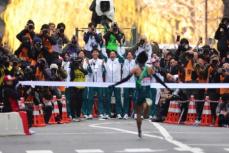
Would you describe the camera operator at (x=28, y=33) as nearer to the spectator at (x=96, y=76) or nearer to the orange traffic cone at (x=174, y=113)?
the spectator at (x=96, y=76)

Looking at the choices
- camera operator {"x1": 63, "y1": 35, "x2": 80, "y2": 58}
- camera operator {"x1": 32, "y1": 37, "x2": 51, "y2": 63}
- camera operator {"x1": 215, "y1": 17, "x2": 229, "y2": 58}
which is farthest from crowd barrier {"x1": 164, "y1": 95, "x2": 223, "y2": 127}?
camera operator {"x1": 63, "y1": 35, "x2": 80, "y2": 58}

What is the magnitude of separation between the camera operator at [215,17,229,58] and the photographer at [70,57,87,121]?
4.58 m

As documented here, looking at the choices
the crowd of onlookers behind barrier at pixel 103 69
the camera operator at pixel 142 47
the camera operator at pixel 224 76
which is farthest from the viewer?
the camera operator at pixel 142 47

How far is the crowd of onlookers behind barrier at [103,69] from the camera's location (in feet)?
96.0

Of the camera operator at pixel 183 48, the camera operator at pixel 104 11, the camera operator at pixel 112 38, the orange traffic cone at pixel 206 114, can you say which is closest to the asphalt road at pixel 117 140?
the orange traffic cone at pixel 206 114

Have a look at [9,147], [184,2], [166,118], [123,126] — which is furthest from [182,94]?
[184,2]

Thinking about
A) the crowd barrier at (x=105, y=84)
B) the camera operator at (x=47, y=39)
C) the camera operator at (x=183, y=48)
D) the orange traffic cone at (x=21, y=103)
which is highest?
the camera operator at (x=47, y=39)

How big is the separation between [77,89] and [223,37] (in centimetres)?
522

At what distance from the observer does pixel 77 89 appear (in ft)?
103

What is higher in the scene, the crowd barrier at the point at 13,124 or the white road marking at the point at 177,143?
the crowd barrier at the point at 13,124

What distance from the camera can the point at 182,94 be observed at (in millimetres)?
30266

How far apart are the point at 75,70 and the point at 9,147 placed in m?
10.00

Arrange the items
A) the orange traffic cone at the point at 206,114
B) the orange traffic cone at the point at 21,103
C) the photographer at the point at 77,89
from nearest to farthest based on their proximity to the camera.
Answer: the orange traffic cone at the point at 21,103
the orange traffic cone at the point at 206,114
the photographer at the point at 77,89

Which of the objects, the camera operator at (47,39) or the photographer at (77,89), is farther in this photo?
the camera operator at (47,39)
